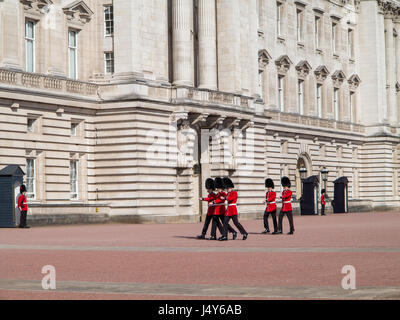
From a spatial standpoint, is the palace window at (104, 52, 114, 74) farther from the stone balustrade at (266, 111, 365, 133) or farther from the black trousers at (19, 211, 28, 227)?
the stone balustrade at (266, 111, 365, 133)

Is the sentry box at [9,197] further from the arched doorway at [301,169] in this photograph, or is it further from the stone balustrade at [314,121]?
the arched doorway at [301,169]

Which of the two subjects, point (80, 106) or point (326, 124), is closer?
point (80, 106)

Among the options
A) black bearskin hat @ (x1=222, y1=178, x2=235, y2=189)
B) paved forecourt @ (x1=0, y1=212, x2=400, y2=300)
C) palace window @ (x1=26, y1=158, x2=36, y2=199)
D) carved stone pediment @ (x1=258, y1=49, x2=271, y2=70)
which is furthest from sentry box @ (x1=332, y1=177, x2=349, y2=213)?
black bearskin hat @ (x1=222, y1=178, x2=235, y2=189)

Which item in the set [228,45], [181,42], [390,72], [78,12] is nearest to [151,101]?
[181,42]

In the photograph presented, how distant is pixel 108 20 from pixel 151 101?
16.1 feet

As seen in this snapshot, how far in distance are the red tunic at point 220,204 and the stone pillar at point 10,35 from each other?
15.7 metres

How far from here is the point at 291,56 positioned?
6925 cm

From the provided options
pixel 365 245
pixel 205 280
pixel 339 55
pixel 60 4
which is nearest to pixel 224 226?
pixel 365 245

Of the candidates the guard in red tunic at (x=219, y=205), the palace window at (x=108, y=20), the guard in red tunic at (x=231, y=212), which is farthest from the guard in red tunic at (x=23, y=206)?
the palace window at (x=108, y=20)

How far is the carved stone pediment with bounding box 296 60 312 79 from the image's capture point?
2776 inches

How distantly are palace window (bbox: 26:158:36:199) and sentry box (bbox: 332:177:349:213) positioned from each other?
3228 cm

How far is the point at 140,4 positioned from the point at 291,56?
23.7 meters

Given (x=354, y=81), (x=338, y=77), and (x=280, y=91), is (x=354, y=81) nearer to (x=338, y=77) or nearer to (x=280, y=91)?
(x=338, y=77)
